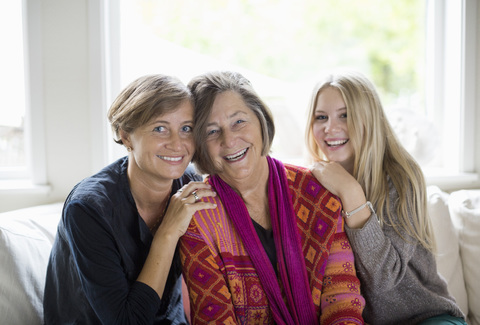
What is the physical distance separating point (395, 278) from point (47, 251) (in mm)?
1383

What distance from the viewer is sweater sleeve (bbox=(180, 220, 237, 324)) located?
1.38 m

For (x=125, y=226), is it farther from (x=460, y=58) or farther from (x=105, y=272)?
(x=460, y=58)

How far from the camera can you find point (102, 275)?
1.29 meters

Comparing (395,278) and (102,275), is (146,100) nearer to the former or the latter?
(102,275)

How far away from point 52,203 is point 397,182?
5.55 feet

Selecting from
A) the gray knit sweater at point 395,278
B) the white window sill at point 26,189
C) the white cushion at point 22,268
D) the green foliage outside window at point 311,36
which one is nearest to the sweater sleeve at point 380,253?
the gray knit sweater at point 395,278

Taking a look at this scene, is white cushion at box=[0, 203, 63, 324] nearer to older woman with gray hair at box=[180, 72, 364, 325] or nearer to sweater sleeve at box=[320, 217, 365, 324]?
older woman with gray hair at box=[180, 72, 364, 325]

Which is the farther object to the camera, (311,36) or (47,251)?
(311,36)

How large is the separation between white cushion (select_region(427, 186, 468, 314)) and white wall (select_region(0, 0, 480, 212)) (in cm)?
175

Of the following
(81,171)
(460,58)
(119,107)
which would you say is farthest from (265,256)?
(460,58)

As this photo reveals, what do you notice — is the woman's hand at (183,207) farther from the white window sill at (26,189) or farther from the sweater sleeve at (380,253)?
the white window sill at (26,189)

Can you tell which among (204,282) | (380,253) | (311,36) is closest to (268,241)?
(204,282)

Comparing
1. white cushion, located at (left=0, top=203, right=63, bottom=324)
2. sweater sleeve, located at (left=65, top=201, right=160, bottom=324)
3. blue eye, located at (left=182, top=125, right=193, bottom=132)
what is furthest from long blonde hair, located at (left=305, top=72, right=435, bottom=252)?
white cushion, located at (left=0, top=203, right=63, bottom=324)

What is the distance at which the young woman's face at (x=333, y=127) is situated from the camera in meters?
1.65
